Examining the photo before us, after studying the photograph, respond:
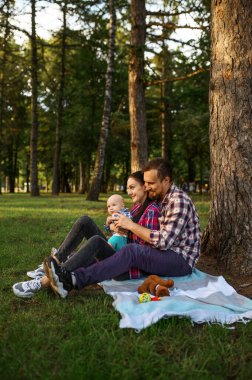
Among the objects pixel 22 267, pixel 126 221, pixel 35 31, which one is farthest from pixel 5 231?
pixel 35 31

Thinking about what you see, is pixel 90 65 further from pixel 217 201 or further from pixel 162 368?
pixel 162 368

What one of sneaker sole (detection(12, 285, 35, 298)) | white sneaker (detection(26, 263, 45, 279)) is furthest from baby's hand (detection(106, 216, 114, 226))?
sneaker sole (detection(12, 285, 35, 298))

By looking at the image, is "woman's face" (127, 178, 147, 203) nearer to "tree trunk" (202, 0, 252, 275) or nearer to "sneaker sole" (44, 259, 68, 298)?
"tree trunk" (202, 0, 252, 275)

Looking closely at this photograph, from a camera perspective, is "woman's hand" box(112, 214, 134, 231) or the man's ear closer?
"woman's hand" box(112, 214, 134, 231)

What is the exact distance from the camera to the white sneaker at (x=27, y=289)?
4430 mm

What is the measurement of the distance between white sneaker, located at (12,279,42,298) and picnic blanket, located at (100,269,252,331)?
78 cm

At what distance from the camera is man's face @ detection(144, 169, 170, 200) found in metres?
4.82

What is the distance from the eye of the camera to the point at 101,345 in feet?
10.4

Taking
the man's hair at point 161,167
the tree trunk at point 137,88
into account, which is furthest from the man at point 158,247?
the tree trunk at point 137,88

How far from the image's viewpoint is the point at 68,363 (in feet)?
9.46

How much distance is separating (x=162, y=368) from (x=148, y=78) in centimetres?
1139

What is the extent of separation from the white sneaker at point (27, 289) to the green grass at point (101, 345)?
65mm

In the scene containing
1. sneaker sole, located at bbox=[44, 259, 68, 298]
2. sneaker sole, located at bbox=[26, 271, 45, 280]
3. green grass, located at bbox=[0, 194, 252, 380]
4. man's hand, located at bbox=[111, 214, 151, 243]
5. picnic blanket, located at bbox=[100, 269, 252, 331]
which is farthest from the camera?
sneaker sole, located at bbox=[26, 271, 45, 280]

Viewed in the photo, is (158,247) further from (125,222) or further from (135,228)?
(125,222)
